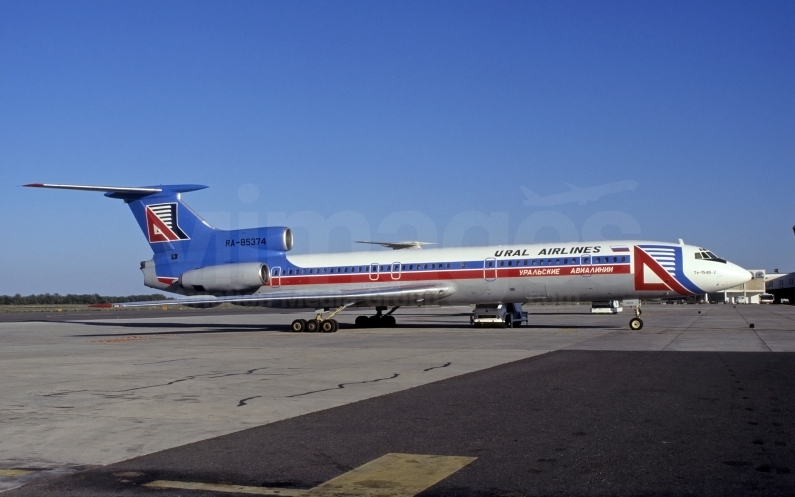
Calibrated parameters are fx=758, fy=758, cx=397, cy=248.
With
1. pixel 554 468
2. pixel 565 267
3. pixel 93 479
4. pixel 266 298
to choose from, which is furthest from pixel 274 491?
pixel 266 298

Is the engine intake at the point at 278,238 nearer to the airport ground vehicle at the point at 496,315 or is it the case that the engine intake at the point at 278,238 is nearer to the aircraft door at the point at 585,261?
the airport ground vehicle at the point at 496,315

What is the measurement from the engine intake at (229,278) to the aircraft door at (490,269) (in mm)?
9846

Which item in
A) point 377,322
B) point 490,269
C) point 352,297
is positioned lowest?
point 377,322

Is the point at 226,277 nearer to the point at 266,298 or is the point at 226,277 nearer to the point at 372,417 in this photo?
the point at 266,298

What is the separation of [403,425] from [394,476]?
2.45m

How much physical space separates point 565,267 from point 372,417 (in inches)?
859

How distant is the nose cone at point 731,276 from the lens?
94.7 ft

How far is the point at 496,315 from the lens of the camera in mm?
32250

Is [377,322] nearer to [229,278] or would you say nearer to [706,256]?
[229,278]

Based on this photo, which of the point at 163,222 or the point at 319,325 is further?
the point at 163,222

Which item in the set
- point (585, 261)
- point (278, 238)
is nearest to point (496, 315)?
point (585, 261)

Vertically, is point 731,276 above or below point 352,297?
above

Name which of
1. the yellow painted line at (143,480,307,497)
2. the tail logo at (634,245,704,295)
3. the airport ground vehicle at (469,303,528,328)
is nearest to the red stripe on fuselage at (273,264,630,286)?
the tail logo at (634,245,704,295)

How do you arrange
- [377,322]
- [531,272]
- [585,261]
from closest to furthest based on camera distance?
[585,261] < [531,272] < [377,322]
